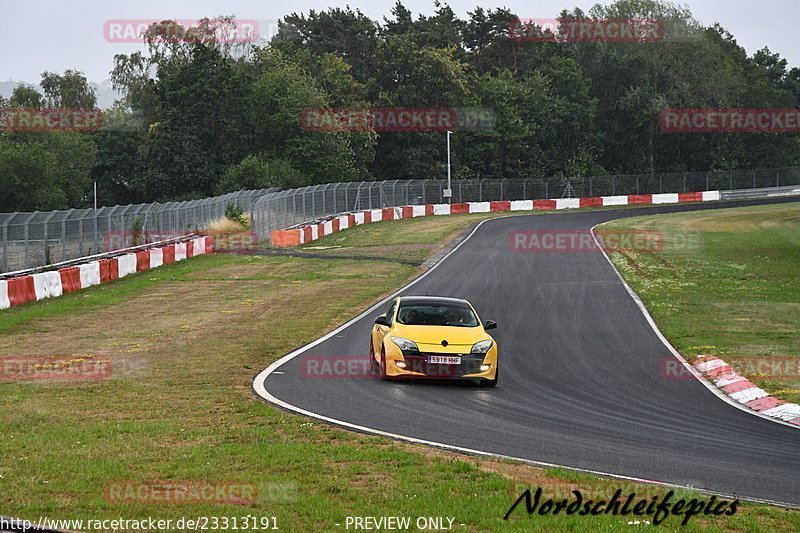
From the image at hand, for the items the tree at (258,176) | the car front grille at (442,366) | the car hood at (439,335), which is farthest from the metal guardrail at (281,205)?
the car front grille at (442,366)

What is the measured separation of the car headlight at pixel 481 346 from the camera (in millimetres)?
17016

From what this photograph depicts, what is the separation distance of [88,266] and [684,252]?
24.8 meters

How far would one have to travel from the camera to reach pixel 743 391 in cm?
1672

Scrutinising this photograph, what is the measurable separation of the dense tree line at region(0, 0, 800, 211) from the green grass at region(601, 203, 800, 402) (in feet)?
118

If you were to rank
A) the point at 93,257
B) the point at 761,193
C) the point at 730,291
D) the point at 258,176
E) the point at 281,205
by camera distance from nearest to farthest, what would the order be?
1. the point at 730,291
2. the point at 93,257
3. the point at 281,205
4. the point at 258,176
5. the point at 761,193

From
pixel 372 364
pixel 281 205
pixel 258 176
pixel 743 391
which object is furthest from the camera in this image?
pixel 258 176

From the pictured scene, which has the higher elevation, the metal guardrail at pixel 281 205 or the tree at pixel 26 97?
the tree at pixel 26 97

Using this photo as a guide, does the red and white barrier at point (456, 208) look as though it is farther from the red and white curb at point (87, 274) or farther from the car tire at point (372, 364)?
the car tire at point (372, 364)

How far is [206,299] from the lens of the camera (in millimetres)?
30328

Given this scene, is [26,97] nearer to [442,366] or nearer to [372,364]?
[372,364]

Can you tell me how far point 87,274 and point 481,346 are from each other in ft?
64.5

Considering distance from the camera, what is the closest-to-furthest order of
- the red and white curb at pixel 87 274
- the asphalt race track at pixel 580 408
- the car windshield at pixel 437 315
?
1. the asphalt race track at pixel 580 408
2. the car windshield at pixel 437 315
3. the red and white curb at pixel 87 274

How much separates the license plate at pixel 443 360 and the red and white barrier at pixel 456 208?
1389 inches

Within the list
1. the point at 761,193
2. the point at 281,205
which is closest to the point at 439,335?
the point at 281,205
